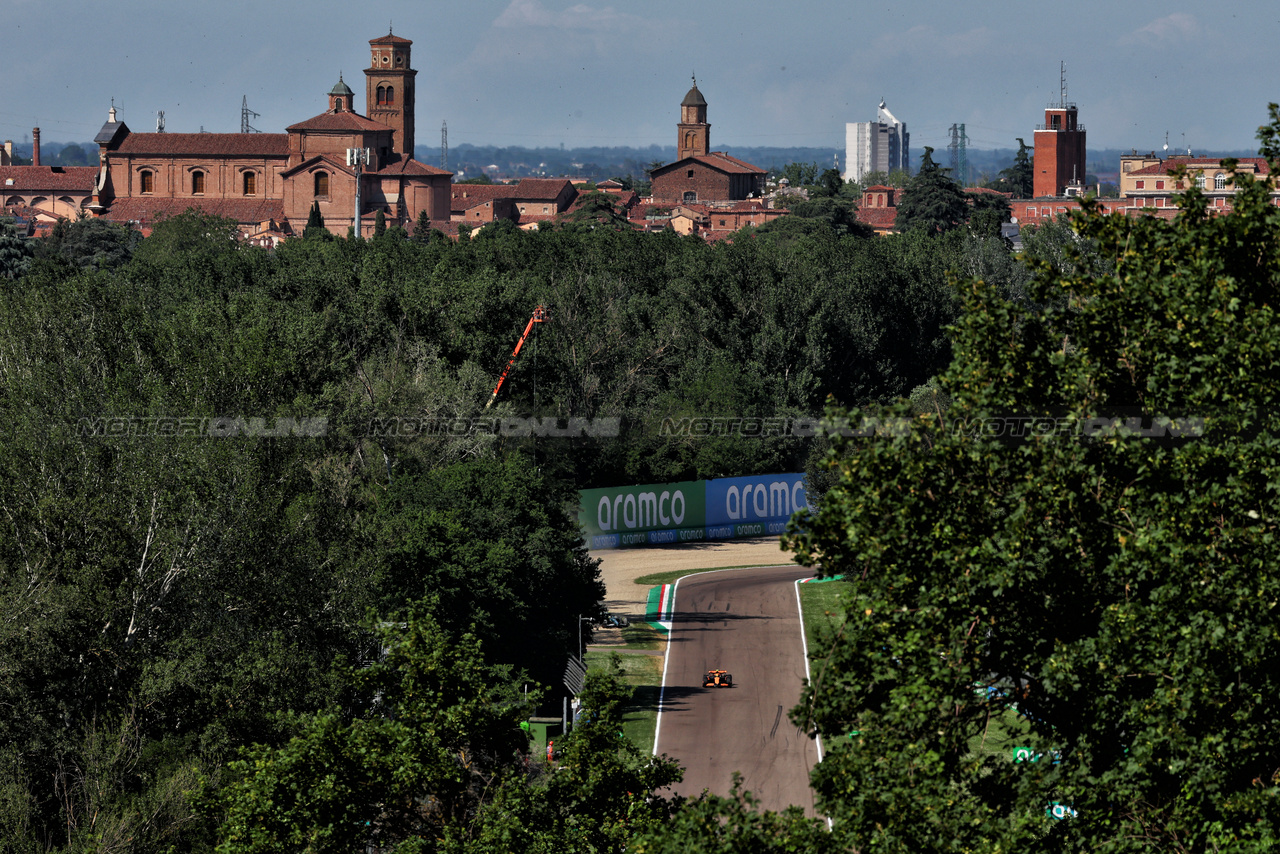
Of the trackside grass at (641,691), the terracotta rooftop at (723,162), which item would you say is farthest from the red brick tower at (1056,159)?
the trackside grass at (641,691)

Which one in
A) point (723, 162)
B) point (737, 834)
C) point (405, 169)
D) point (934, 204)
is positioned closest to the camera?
point (737, 834)

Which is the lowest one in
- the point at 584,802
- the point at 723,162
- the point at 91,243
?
the point at 584,802

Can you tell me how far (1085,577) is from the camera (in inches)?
433

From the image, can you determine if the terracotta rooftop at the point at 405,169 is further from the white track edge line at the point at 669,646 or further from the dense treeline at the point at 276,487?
the white track edge line at the point at 669,646

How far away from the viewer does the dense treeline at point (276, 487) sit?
21359 mm

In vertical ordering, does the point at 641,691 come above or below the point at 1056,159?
below

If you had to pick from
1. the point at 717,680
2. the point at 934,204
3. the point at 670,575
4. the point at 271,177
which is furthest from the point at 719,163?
the point at 717,680

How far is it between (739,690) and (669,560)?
55.9 feet

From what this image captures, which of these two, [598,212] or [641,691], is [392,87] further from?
[641,691]

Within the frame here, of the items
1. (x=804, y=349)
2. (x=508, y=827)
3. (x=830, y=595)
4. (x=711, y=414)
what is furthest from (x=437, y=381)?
(x=508, y=827)

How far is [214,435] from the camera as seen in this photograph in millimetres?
28906

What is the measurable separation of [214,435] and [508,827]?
1863cm

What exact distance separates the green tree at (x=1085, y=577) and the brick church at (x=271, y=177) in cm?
12913

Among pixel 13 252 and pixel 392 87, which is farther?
pixel 392 87
